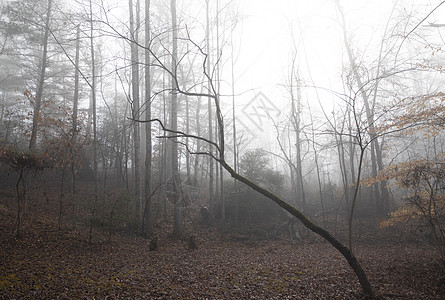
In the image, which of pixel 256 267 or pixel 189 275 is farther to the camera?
pixel 256 267

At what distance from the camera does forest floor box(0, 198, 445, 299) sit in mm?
4191

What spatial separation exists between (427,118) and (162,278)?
6.87 m

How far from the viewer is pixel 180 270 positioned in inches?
219

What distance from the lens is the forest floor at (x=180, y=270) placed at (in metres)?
4.19

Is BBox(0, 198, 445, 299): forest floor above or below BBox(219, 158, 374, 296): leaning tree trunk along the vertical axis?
below

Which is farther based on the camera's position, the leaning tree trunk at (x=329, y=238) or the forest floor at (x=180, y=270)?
the forest floor at (x=180, y=270)

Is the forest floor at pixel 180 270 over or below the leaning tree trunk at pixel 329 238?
below

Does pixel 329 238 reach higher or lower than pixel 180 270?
higher

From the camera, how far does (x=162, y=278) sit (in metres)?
4.93

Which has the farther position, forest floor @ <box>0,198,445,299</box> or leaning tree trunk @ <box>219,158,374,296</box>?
forest floor @ <box>0,198,445,299</box>

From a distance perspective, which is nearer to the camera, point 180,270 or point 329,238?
point 329,238

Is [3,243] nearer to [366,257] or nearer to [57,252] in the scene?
[57,252]

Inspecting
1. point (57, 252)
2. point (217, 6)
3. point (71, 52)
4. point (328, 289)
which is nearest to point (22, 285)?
point (57, 252)

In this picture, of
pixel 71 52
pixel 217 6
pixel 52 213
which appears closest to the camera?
pixel 52 213
